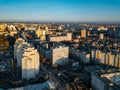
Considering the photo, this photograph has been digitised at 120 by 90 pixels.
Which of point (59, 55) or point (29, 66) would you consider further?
point (59, 55)

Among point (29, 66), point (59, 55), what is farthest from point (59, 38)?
point (29, 66)

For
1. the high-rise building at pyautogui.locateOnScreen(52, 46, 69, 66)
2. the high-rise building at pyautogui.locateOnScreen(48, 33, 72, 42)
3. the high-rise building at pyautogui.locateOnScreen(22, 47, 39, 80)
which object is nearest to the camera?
the high-rise building at pyautogui.locateOnScreen(22, 47, 39, 80)

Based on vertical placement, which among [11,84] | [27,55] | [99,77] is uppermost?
[27,55]

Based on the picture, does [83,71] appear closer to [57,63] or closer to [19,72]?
[57,63]

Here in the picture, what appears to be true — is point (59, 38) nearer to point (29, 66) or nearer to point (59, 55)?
point (59, 55)

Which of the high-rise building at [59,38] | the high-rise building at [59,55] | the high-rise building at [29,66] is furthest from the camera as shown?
the high-rise building at [59,38]

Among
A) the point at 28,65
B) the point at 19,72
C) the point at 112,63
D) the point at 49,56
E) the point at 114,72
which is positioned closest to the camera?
the point at 114,72

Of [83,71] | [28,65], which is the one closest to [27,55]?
[28,65]

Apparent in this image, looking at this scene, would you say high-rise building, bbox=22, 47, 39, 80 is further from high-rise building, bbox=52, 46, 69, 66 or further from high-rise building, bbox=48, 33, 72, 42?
high-rise building, bbox=48, 33, 72, 42

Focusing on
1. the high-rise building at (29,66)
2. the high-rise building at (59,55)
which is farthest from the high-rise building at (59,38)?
the high-rise building at (29,66)

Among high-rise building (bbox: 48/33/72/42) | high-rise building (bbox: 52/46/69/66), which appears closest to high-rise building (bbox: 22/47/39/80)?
high-rise building (bbox: 52/46/69/66)

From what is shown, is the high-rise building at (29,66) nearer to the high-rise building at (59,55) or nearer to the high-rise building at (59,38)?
the high-rise building at (59,55)
